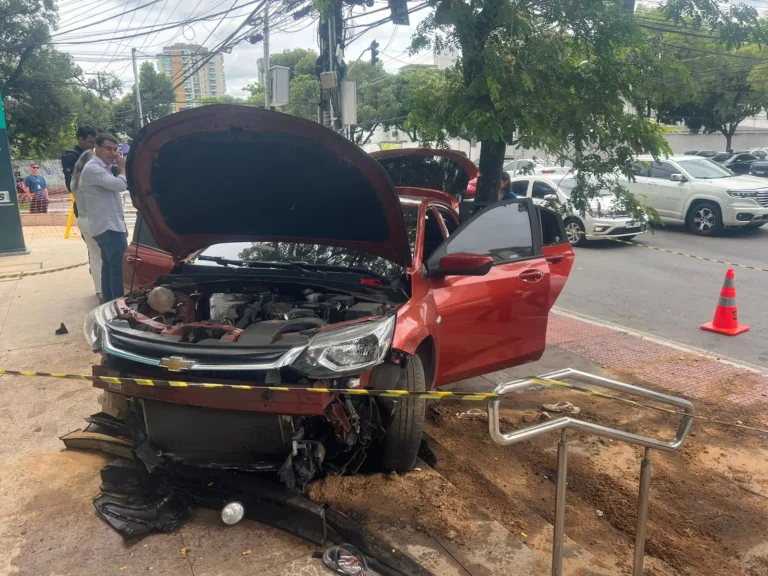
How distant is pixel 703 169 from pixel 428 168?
1079cm

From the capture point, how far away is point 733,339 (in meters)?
6.78

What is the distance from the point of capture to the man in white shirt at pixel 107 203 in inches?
245

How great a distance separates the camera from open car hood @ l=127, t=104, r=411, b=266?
3.47 m

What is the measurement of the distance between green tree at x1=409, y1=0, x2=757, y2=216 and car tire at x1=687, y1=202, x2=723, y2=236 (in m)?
8.84

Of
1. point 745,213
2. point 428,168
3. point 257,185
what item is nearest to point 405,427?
point 257,185

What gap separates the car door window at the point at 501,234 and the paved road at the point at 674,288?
9.71 ft

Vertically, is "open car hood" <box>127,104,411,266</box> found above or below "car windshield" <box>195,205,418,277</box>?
above

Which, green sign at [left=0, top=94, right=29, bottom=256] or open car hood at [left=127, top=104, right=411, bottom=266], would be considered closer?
open car hood at [left=127, top=104, right=411, bottom=266]

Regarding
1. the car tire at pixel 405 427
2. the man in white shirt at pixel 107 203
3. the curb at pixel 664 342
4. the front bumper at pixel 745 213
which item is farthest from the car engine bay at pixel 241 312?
the front bumper at pixel 745 213

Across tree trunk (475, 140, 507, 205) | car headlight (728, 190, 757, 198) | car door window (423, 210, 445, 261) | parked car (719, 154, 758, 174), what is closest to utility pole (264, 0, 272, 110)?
tree trunk (475, 140, 507, 205)

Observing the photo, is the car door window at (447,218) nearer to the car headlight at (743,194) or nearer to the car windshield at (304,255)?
the car windshield at (304,255)

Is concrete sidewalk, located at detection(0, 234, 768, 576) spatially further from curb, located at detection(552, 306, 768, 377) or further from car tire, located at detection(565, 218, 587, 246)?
car tire, located at detection(565, 218, 587, 246)

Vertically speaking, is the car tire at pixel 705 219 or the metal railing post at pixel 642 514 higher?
the car tire at pixel 705 219

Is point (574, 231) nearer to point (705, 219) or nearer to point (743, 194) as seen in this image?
point (705, 219)
